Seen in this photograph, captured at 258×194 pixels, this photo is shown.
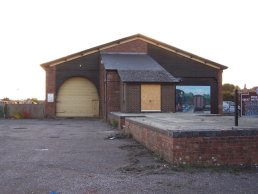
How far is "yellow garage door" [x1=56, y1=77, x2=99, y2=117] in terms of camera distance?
115ft

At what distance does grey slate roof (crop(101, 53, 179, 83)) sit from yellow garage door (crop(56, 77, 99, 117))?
3406 millimetres

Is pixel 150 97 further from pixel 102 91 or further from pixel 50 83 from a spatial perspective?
pixel 50 83

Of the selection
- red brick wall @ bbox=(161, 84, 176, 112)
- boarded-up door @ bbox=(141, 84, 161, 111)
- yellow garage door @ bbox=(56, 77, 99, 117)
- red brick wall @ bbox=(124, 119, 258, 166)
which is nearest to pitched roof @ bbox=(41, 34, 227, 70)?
yellow garage door @ bbox=(56, 77, 99, 117)

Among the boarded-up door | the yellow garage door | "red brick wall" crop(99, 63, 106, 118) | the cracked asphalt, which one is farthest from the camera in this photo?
the yellow garage door

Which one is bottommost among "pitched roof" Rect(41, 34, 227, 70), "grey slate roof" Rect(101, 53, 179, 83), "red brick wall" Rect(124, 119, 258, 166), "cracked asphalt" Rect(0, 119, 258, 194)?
"cracked asphalt" Rect(0, 119, 258, 194)

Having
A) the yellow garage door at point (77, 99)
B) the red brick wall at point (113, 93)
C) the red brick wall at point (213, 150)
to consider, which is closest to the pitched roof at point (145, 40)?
the yellow garage door at point (77, 99)

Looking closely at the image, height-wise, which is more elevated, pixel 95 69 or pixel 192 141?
pixel 95 69

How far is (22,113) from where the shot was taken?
35.9 meters

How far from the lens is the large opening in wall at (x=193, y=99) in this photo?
34562 millimetres

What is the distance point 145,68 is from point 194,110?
7026 mm

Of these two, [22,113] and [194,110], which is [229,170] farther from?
[22,113]

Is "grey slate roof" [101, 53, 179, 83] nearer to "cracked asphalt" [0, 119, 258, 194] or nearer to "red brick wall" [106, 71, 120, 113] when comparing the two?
"red brick wall" [106, 71, 120, 113]

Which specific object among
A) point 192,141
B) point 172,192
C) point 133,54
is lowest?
point 172,192

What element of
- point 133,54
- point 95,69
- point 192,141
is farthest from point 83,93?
point 192,141
